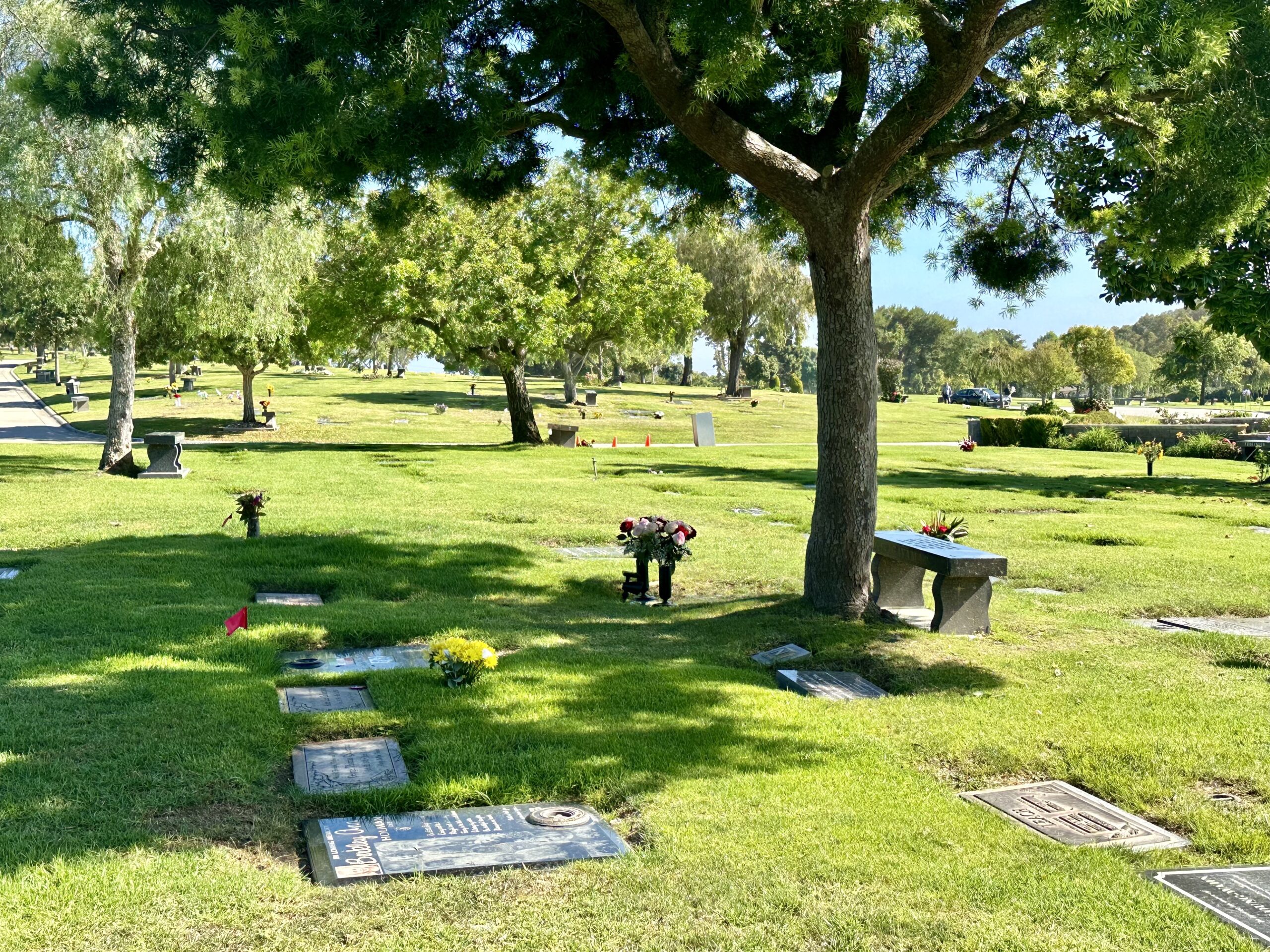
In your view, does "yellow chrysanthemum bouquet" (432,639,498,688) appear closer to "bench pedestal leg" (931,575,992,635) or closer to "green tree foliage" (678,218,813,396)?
"bench pedestal leg" (931,575,992,635)

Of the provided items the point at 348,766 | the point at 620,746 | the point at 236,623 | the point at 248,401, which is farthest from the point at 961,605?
the point at 248,401

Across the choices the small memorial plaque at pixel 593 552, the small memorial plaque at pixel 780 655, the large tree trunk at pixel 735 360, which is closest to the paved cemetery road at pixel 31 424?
the small memorial plaque at pixel 593 552

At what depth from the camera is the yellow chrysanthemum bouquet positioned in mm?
6953

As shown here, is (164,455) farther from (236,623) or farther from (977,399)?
(977,399)

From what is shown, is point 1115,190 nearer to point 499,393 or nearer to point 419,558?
point 419,558

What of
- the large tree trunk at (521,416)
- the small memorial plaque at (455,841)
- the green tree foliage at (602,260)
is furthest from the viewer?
the large tree trunk at (521,416)

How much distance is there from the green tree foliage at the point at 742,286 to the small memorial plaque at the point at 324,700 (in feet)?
165

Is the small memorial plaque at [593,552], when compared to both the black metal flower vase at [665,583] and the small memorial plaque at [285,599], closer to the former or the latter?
the black metal flower vase at [665,583]

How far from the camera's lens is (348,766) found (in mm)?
5559

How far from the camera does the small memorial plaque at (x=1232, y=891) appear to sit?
4117mm

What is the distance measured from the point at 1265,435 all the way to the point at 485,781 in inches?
1342

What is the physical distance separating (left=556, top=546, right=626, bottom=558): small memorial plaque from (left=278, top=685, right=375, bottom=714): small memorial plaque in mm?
6177

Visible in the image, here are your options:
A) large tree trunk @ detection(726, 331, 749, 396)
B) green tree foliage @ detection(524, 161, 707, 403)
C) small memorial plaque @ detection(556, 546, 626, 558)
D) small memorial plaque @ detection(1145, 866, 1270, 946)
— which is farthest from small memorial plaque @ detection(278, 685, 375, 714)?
large tree trunk @ detection(726, 331, 749, 396)

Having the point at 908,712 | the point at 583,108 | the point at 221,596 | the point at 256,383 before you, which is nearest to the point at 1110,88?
the point at 583,108
